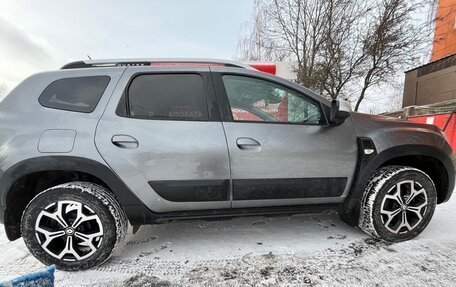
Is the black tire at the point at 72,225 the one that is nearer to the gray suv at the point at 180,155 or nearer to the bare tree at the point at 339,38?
the gray suv at the point at 180,155

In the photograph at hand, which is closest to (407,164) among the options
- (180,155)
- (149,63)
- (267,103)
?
(267,103)

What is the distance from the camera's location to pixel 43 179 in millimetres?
2516

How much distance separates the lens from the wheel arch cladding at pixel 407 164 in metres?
2.71

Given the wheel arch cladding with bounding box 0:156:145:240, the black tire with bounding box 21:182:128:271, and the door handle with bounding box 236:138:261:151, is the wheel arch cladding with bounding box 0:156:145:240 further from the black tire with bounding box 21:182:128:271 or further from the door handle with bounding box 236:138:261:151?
the door handle with bounding box 236:138:261:151

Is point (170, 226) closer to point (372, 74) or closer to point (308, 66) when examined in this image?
point (308, 66)

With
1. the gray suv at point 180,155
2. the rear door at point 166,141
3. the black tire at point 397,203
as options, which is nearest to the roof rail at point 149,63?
the gray suv at point 180,155

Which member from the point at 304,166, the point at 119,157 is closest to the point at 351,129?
the point at 304,166

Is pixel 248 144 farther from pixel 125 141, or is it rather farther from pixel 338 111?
pixel 125 141

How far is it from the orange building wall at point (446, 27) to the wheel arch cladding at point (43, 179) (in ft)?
53.1

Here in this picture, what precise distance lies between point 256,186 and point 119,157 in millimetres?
1201

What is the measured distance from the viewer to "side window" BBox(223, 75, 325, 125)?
103 inches

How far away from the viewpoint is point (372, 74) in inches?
557

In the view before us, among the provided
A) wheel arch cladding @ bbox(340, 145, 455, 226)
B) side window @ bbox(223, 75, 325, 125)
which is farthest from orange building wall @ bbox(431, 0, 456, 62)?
side window @ bbox(223, 75, 325, 125)

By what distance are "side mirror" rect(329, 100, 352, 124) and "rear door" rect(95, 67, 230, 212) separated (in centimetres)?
103
